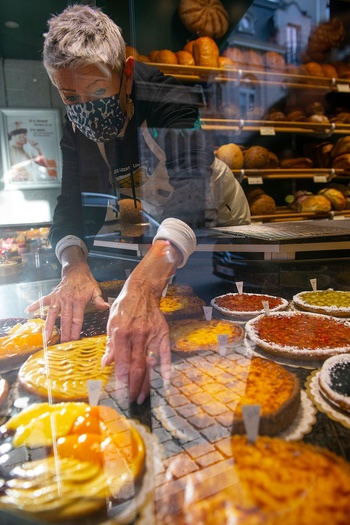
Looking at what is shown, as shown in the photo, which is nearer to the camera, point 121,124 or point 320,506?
point 320,506

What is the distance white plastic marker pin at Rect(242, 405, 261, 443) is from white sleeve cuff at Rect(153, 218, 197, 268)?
56cm

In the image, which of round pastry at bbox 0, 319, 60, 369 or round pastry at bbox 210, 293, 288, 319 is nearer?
round pastry at bbox 0, 319, 60, 369

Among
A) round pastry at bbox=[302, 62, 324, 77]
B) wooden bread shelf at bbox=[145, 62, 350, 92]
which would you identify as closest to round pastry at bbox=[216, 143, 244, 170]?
wooden bread shelf at bbox=[145, 62, 350, 92]

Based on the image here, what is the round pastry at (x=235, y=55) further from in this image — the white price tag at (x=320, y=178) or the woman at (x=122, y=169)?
the woman at (x=122, y=169)

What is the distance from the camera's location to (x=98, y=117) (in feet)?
3.97

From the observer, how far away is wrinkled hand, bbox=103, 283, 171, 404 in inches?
41.2

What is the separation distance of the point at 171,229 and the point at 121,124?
0.37 meters

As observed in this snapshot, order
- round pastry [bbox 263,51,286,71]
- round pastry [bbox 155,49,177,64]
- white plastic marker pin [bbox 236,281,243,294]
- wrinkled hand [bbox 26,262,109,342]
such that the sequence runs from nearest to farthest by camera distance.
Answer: wrinkled hand [bbox 26,262,109,342] < white plastic marker pin [bbox 236,281,243,294] < round pastry [bbox 155,49,177,64] < round pastry [bbox 263,51,286,71]

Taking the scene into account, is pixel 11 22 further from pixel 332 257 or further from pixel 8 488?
pixel 332 257

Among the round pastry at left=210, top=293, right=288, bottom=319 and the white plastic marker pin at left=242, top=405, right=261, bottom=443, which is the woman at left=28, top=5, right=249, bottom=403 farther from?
the round pastry at left=210, top=293, right=288, bottom=319

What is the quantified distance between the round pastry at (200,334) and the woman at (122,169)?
177 mm

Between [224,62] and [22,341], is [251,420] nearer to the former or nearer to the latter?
[22,341]

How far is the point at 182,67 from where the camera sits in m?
3.87

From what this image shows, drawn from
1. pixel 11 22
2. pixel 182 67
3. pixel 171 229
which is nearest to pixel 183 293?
pixel 171 229
